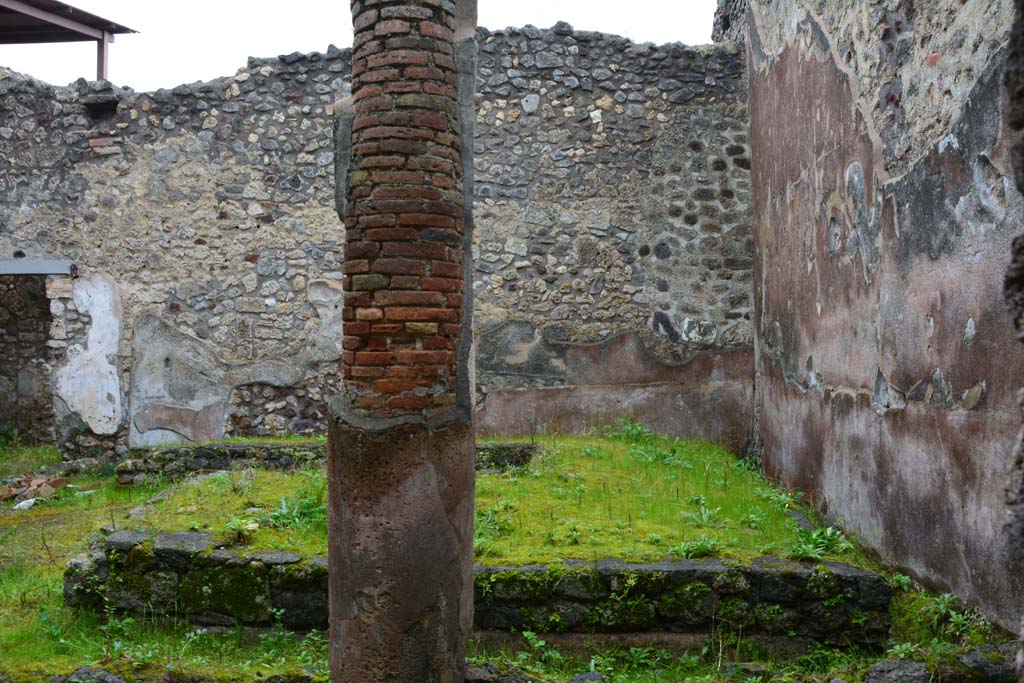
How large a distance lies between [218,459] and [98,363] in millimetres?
1926

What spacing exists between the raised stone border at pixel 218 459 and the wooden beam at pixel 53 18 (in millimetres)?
5030

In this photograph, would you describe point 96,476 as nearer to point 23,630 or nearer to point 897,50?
point 23,630

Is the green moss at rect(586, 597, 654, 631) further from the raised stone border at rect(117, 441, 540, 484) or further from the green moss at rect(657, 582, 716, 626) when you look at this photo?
the raised stone border at rect(117, 441, 540, 484)

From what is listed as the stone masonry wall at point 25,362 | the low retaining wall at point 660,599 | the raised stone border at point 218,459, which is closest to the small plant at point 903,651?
the low retaining wall at point 660,599

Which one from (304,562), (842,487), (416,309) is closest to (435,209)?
(416,309)

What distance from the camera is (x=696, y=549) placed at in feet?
13.8

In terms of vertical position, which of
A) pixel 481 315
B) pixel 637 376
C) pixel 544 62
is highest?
pixel 544 62

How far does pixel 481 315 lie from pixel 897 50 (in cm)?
466

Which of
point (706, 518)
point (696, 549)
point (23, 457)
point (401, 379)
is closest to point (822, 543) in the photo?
point (706, 518)

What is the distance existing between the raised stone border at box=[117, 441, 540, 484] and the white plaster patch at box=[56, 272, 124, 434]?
124 cm

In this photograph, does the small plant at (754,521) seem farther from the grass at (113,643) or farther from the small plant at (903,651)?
the grass at (113,643)

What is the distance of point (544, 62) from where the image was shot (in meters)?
8.30

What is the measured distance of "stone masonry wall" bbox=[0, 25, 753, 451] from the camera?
8.31 meters

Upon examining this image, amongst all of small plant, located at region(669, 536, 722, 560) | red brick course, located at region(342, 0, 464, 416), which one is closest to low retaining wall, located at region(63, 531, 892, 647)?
small plant, located at region(669, 536, 722, 560)
